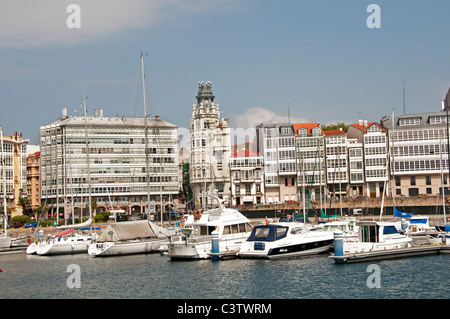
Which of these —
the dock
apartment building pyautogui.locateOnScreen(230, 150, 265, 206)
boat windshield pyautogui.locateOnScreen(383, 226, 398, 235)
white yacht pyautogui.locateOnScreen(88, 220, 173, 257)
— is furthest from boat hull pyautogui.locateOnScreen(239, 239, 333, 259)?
apartment building pyautogui.locateOnScreen(230, 150, 265, 206)

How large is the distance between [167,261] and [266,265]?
11.1 meters

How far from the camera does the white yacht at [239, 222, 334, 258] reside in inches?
1868

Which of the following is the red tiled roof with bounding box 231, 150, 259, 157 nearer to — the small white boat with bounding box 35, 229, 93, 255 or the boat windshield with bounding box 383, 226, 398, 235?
the small white boat with bounding box 35, 229, 93, 255

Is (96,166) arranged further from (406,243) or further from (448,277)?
(448,277)

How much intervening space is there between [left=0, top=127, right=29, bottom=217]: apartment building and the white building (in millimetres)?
33508

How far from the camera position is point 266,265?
A: 147ft

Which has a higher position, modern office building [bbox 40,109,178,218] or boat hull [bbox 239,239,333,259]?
modern office building [bbox 40,109,178,218]

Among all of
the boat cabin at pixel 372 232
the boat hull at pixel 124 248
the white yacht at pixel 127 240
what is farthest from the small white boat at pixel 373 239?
the boat hull at pixel 124 248

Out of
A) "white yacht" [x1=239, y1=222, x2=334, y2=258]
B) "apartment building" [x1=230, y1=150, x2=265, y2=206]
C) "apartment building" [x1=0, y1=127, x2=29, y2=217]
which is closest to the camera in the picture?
"white yacht" [x1=239, y1=222, x2=334, y2=258]

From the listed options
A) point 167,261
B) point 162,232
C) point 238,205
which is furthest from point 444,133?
point 167,261

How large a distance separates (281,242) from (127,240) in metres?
19.5

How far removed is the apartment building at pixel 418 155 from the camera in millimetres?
108375

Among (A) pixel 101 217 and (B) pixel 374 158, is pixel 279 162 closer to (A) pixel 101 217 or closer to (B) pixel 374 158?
(B) pixel 374 158

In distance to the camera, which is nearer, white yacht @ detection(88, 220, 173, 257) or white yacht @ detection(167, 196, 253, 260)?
white yacht @ detection(167, 196, 253, 260)
